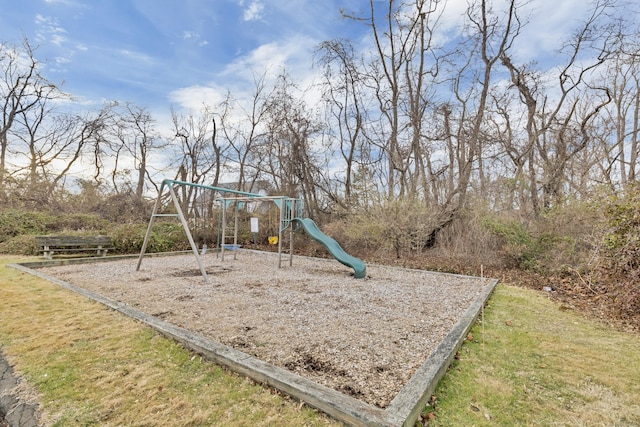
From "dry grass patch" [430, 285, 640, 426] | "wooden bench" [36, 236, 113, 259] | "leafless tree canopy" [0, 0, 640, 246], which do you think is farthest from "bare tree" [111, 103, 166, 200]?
"dry grass patch" [430, 285, 640, 426]

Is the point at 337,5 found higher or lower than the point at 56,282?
higher

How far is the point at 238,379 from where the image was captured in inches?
Result: 85.7

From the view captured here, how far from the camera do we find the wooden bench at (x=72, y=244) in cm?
718

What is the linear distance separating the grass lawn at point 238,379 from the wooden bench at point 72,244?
4.72m

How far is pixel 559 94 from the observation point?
934 centimetres

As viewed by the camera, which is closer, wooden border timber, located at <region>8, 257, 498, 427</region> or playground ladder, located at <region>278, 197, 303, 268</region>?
wooden border timber, located at <region>8, 257, 498, 427</region>

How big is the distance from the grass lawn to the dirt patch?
35cm

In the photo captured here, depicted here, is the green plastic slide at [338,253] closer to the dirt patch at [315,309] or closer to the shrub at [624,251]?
the dirt patch at [315,309]

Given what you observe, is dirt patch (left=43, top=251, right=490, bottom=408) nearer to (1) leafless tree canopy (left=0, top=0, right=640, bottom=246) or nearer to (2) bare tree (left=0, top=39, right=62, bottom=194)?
(1) leafless tree canopy (left=0, top=0, right=640, bottom=246)

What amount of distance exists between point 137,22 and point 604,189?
396 inches

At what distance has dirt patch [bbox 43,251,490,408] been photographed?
239cm

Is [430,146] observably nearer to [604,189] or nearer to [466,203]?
[466,203]

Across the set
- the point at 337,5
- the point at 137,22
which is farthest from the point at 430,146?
the point at 137,22

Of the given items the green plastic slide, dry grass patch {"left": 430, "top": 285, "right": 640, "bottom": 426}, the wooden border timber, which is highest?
the green plastic slide
